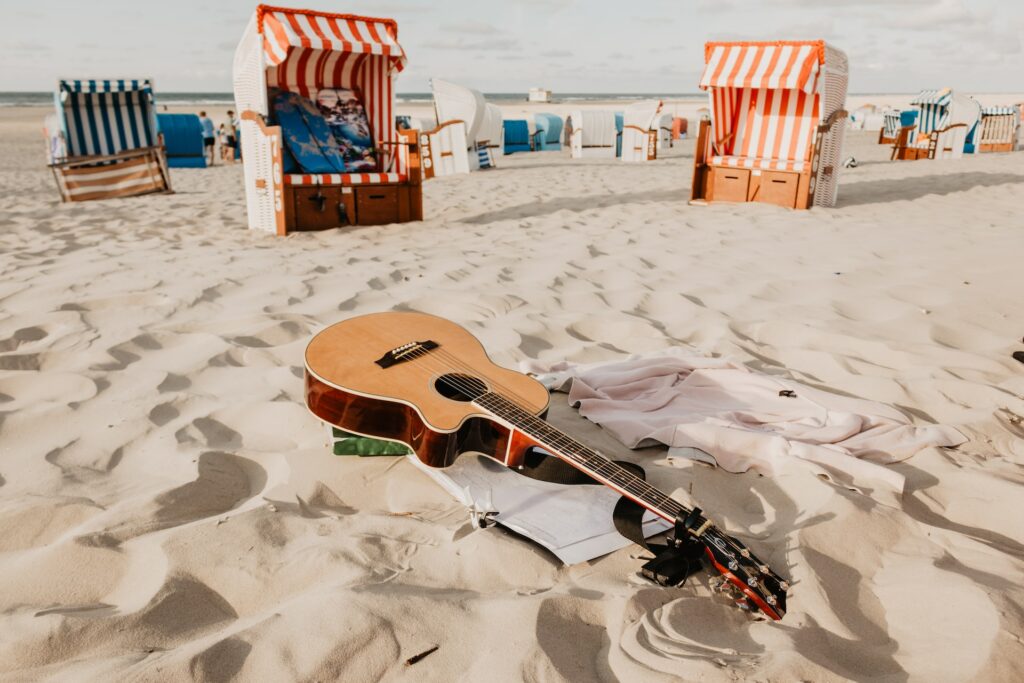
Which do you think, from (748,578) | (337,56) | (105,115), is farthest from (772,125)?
(105,115)

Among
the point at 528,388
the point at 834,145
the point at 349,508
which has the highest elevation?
the point at 834,145

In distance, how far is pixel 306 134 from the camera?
6.81m

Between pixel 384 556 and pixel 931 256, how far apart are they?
4.68 metres

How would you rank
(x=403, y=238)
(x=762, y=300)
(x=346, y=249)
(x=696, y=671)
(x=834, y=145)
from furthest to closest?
(x=834, y=145) → (x=403, y=238) → (x=346, y=249) → (x=762, y=300) → (x=696, y=671)

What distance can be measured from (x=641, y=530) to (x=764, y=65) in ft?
23.9

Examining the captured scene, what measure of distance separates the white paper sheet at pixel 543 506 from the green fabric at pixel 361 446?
0.06m

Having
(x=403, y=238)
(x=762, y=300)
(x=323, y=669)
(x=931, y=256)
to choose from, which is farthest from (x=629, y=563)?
(x=403, y=238)

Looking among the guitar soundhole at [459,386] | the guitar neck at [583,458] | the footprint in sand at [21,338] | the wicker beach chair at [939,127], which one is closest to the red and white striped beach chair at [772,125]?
the guitar soundhole at [459,386]

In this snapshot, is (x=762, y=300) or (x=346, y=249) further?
(x=346, y=249)

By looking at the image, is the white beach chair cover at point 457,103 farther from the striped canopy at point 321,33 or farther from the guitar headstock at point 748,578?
the guitar headstock at point 748,578

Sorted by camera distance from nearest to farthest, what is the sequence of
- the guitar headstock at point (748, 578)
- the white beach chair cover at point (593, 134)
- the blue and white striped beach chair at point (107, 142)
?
the guitar headstock at point (748, 578)
the blue and white striped beach chair at point (107, 142)
the white beach chair cover at point (593, 134)

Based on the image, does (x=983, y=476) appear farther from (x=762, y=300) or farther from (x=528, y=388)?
(x=762, y=300)

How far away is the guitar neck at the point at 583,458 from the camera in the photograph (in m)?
1.69

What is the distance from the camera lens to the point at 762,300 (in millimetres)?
3938
